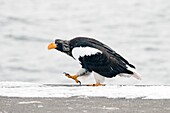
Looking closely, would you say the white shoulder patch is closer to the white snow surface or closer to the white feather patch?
the white feather patch

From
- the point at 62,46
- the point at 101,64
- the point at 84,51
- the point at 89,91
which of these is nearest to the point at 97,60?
the point at 101,64

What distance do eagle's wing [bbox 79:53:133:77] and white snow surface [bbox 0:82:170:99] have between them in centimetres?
122

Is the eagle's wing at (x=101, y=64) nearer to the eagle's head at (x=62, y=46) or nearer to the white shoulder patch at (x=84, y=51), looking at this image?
the white shoulder patch at (x=84, y=51)

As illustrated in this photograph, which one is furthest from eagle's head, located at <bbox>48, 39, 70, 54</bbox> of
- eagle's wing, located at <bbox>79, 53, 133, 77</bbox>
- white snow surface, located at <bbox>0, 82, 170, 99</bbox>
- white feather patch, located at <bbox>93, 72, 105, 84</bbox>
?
white snow surface, located at <bbox>0, 82, 170, 99</bbox>

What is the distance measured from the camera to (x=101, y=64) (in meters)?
12.1

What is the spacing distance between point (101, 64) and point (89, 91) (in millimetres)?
1719

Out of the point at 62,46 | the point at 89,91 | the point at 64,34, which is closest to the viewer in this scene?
the point at 89,91

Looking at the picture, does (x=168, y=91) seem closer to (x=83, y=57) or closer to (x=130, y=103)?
(x=130, y=103)

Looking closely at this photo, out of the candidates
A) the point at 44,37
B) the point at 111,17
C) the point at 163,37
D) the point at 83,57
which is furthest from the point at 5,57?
the point at 83,57

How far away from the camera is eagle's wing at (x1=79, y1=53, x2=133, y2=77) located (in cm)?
1195

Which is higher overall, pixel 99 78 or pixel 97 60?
pixel 97 60

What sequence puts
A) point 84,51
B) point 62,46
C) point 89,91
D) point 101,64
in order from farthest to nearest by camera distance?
point 62,46
point 101,64
point 84,51
point 89,91

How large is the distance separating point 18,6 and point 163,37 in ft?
55.5

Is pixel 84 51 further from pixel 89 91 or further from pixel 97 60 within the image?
pixel 89 91
